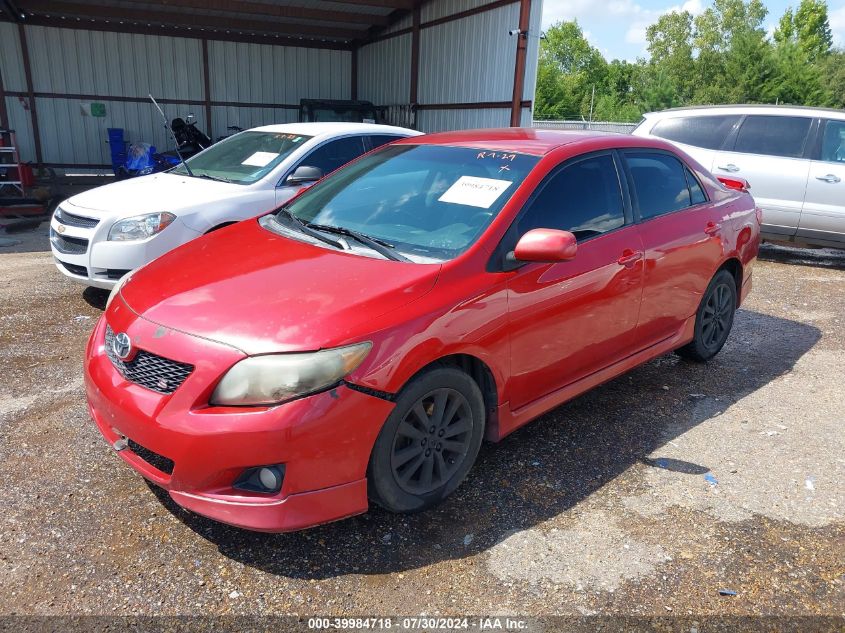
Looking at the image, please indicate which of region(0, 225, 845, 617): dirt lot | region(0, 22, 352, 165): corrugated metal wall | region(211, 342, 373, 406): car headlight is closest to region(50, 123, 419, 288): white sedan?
region(0, 225, 845, 617): dirt lot

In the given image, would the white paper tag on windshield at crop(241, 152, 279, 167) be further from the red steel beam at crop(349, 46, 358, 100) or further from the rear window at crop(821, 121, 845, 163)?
the red steel beam at crop(349, 46, 358, 100)

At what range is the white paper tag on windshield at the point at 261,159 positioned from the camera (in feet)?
20.5

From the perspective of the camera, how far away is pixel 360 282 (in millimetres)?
2766

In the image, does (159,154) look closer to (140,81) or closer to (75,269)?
(140,81)

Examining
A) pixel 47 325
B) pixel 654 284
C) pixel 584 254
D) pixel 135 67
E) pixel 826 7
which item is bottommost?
pixel 47 325

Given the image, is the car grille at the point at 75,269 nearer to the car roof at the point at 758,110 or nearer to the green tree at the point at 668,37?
the car roof at the point at 758,110

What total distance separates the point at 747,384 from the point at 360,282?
3.19 m

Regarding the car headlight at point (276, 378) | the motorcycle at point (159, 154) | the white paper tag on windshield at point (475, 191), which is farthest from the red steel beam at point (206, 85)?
the car headlight at point (276, 378)


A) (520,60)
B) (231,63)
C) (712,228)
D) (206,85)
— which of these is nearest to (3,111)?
(206,85)

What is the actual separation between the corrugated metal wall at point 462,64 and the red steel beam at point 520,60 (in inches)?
3.3

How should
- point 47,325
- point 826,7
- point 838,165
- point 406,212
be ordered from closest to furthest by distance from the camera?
1. point 406,212
2. point 47,325
3. point 838,165
4. point 826,7

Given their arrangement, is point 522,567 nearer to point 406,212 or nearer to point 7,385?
point 406,212

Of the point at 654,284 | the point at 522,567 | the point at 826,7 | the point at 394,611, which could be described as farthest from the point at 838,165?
the point at 826,7

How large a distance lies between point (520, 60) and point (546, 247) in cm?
1029
